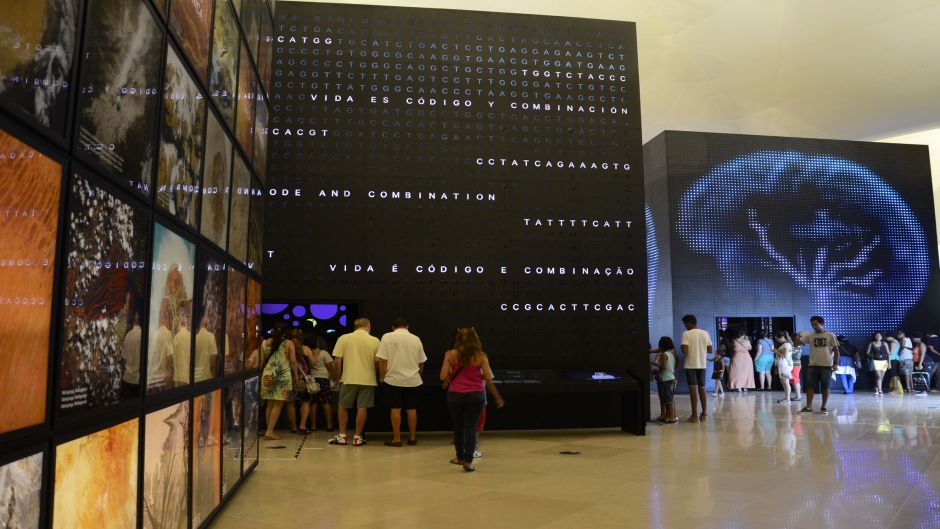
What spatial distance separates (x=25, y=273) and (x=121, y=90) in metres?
0.91

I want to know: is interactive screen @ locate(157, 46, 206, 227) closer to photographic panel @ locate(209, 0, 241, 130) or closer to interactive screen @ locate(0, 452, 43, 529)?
photographic panel @ locate(209, 0, 241, 130)

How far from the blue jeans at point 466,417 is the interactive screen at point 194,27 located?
3.61m

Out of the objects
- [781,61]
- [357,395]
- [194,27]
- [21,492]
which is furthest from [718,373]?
[21,492]

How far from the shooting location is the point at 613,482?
549 centimetres

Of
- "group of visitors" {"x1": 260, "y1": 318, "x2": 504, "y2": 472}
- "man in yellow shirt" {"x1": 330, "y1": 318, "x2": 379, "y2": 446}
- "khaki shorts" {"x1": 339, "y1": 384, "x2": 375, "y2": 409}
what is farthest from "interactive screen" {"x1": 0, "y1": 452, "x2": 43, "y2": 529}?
"khaki shorts" {"x1": 339, "y1": 384, "x2": 375, "y2": 409}

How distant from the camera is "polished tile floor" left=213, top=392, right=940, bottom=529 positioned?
14.2ft

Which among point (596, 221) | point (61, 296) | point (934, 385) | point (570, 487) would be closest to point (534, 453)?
point (570, 487)

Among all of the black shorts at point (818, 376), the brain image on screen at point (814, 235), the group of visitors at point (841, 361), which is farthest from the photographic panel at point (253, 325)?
the brain image on screen at point (814, 235)

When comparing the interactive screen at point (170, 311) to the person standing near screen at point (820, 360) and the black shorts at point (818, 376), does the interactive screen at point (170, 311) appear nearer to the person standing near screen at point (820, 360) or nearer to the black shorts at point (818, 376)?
the person standing near screen at point (820, 360)

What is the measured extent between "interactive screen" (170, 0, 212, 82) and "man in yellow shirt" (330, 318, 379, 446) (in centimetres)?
450

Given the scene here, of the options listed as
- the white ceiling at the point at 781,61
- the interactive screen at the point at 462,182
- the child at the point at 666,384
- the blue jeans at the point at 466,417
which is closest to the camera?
the blue jeans at the point at 466,417

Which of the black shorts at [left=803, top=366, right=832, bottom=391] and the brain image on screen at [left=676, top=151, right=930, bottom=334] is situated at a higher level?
the brain image on screen at [left=676, top=151, right=930, bottom=334]

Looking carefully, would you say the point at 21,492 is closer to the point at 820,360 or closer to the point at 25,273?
the point at 25,273

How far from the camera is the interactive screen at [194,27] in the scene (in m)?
3.11
